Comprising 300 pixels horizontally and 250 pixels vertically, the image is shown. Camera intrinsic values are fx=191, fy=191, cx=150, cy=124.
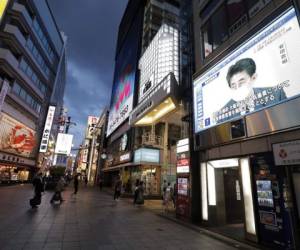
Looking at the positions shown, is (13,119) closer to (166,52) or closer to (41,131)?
(41,131)

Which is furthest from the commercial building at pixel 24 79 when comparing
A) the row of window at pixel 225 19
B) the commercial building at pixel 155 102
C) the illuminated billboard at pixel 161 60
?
the row of window at pixel 225 19

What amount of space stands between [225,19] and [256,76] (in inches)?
191

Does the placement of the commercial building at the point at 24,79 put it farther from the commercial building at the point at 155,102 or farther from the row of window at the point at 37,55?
the commercial building at the point at 155,102

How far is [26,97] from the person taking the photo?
3209cm

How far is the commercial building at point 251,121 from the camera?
5.97 metres

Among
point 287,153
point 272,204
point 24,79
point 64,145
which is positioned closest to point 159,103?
point 287,153

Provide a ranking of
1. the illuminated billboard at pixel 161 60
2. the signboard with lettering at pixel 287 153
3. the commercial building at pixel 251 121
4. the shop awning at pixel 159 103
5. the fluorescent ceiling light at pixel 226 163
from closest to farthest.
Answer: the signboard with lettering at pixel 287 153
the commercial building at pixel 251 121
the fluorescent ceiling light at pixel 226 163
the shop awning at pixel 159 103
the illuminated billboard at pixel 161 60

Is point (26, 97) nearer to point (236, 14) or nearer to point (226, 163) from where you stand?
point (236, 14)

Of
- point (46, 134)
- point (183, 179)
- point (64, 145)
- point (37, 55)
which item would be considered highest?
point (37, 55)

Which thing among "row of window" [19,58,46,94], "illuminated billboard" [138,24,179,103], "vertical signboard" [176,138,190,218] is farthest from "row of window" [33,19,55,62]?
"vertical signboard" [176,138,190,218]

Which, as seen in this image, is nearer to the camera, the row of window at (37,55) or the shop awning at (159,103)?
the shop awning at (159,103)

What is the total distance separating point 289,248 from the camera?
5496 millimetres

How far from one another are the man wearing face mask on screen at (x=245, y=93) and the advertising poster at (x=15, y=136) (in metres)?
28.3

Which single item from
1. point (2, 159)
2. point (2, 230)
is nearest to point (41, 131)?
point (2, 159)
